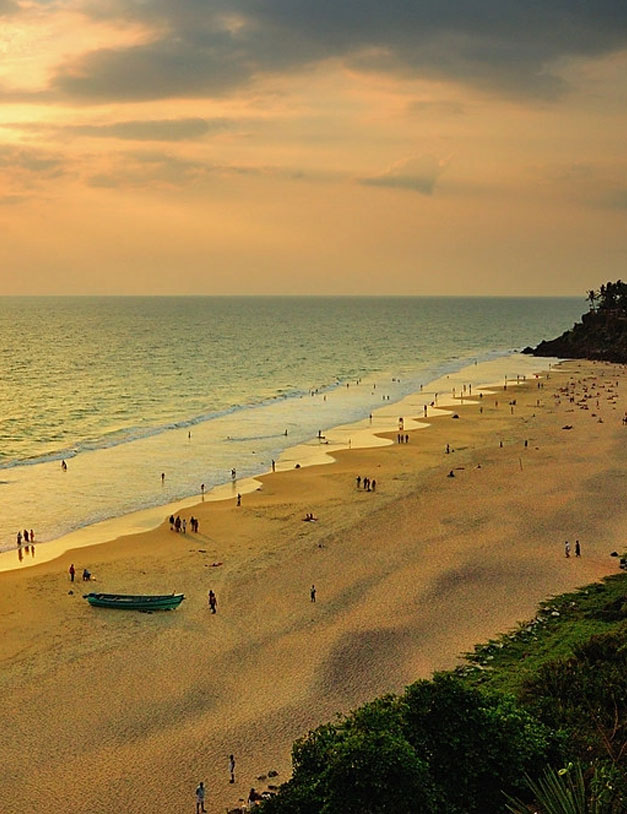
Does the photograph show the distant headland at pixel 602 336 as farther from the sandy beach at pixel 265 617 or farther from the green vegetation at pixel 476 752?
the green vegetation at pixel 476 752

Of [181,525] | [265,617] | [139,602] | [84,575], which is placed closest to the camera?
[265,617]

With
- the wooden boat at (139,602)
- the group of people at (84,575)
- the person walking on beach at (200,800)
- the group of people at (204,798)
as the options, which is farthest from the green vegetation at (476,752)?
the group of people at (84,575)

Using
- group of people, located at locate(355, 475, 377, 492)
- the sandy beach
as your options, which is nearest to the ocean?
the sandy beach

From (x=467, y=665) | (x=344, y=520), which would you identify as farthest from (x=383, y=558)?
(x=467, y=665)

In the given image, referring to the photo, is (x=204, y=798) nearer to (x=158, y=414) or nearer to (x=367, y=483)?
(x=367, y=483)

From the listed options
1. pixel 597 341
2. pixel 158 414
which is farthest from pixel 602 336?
pixel 158 414

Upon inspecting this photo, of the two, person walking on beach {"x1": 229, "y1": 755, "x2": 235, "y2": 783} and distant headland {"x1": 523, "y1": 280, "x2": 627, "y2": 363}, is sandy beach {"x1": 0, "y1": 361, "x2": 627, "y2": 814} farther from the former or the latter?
distant headland {"x1": 523, "y1": 280, "x2": 627, "y2": 363}
